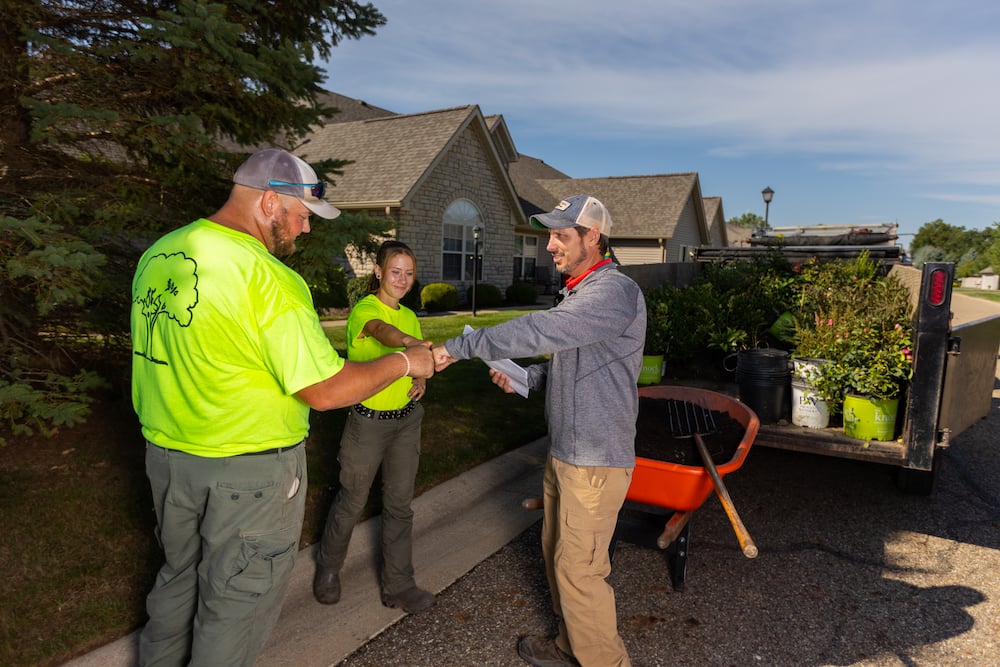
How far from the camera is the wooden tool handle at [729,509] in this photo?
263 cm

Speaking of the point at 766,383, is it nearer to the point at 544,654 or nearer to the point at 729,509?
the point at 729,509

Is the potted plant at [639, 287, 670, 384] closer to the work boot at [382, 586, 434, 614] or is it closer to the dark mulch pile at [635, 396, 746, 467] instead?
the dark mulch pile at [635, 396, 746, 467]

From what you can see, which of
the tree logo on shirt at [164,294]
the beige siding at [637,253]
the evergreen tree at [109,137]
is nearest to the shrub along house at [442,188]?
the beige siding at [637,253]

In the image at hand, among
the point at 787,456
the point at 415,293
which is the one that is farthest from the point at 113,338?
the point at 415,293

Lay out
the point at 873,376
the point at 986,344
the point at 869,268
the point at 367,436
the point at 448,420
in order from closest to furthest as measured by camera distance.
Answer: the point at 367,436, the point at 873,376, the point at 986,344, the point at 869,268, the point at 448,420

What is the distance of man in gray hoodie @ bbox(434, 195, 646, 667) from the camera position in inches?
103

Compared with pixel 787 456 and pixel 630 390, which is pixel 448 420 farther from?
pixel 630 390

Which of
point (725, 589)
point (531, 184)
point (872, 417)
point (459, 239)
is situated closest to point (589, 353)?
point (725, 589)

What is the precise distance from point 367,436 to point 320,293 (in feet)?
9.72

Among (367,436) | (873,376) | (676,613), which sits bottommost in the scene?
(676,613)

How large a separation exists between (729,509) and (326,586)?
2172 mm

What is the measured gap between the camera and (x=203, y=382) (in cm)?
199

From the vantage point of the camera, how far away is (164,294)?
202 centimetres

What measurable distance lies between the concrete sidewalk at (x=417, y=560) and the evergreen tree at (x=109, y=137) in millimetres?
1932
